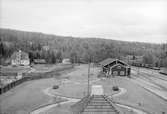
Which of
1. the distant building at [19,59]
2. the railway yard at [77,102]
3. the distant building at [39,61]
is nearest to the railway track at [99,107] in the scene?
the railway yard at [77,102]

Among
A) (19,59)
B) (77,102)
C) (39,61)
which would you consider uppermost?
(19,59)

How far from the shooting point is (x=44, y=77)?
4278 centimetres

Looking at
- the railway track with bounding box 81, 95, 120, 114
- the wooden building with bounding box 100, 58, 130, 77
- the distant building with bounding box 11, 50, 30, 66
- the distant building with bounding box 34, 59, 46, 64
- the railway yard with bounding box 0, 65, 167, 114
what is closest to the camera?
the railway track with bounding box 81, 95, 120, 114

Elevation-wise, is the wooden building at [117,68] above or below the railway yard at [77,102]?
above

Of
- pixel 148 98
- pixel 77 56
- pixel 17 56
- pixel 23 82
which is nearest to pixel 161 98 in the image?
pixel 148 98

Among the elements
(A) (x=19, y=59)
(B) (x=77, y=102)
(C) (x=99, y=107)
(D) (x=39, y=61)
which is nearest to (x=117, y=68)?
(B) (x=77, y=102)

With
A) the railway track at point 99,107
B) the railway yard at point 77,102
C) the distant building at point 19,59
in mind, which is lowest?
the railway yard at point 77,102

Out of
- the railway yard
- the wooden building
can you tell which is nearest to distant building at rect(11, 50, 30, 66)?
the wooden building

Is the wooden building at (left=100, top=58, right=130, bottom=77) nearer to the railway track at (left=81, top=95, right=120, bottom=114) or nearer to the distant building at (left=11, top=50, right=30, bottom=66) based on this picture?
the railway track at (left=81, top=95, right=120, bottom=114)

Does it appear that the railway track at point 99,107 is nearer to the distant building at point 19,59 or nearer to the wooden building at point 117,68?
the wooden building at point 117,68

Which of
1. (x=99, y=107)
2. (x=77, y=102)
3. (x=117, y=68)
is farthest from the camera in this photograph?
(x=117, y=68)

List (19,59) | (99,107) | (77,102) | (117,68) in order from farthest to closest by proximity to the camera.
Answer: (19,59) → (117,68) → (77,102) → (99,107)

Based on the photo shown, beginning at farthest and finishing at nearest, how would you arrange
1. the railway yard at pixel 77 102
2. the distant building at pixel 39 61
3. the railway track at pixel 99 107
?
the distant building at pixel 39 61, the railway yard at pixel 77 102, the railway track at pixel 99 107

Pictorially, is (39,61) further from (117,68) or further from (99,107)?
(99,107)
